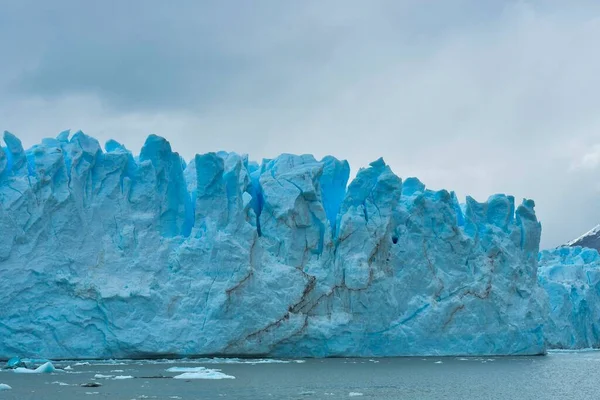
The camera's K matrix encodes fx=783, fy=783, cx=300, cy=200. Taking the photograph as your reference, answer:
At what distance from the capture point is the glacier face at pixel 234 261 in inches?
696

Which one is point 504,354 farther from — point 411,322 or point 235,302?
point 235,302

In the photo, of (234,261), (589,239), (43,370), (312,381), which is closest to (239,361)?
(234,261)

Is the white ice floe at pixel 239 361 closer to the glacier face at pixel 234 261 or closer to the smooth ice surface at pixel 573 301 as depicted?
the glacier face at pixel 234 261

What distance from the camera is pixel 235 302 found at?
18.6 meters

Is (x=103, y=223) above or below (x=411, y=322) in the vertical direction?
above

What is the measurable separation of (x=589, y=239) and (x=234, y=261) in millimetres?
70042

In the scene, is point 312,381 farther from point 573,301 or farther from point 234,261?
point 573,301

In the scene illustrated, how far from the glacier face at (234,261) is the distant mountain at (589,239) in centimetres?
6013

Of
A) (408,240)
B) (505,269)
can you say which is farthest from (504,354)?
(408,240)

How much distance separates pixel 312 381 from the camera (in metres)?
14.3

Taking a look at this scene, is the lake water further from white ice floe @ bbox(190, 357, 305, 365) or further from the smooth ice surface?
the smooth ice surface

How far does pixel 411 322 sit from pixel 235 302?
5259mm

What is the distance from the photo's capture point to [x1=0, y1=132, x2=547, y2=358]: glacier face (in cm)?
1769

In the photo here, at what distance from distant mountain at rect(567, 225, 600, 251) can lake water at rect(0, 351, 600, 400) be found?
6301 cm
